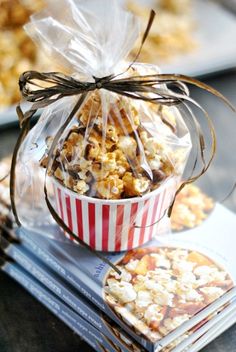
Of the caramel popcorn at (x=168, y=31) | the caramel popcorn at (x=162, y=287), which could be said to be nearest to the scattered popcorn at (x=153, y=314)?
the caramel popcorn at (x=162, y=287)

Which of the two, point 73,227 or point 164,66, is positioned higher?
Answer: point 164,66

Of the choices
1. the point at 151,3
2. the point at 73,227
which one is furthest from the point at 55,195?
the point at 151,3

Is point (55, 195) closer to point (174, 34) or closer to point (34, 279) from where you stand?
point (34, 279)

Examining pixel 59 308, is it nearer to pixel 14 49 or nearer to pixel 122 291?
pixel 122 291

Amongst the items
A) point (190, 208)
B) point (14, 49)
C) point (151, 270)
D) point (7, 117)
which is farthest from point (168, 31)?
point (151, 270)

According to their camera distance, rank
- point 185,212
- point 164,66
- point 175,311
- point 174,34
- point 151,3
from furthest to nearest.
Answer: point 151,3, point 174,34, point 164,66, point 185,212, point 175,311

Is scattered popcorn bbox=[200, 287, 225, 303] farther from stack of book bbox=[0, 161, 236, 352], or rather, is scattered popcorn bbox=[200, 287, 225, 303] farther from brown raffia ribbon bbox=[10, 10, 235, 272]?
brown raffia ribbon bbox=[10, 10, 235, 272]
